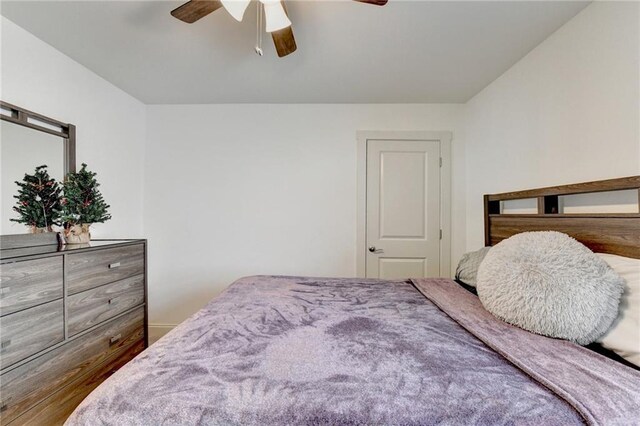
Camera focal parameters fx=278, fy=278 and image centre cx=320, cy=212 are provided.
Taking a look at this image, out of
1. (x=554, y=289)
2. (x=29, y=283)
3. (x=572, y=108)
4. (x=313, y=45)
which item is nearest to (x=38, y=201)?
(x=29, y=283)

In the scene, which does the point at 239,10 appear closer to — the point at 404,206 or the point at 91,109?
the point at 91,109

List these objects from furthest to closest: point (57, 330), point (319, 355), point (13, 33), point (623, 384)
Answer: point (13, 33) < point (57, 330) < point (319, 355) < point (623, 384)

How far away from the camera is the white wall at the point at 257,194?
292 cm

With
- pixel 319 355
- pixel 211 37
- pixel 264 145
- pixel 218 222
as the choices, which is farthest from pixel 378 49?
pixel 218 222

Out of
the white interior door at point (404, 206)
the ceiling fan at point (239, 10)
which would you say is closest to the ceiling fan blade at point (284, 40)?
the ceiling fan at point (239, 10)

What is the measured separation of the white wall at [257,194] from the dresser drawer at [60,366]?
97cm

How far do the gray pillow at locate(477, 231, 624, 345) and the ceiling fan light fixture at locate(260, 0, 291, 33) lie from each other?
1.62 m

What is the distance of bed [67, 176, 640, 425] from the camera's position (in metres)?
0.72

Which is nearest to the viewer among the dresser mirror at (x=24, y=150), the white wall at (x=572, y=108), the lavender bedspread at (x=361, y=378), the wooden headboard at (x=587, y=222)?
the lavender bedspread at (x=361, y=378)

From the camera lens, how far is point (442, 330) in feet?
3.89

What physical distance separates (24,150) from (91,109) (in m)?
0.74

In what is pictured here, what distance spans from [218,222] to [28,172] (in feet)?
4.78

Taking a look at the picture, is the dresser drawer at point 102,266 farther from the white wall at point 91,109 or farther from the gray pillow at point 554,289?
the gray pillow at point 554,289

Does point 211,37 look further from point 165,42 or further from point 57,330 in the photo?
point 57,330
